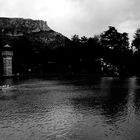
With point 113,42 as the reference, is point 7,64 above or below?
below

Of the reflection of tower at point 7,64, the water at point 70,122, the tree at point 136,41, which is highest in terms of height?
the tree at point 136,41

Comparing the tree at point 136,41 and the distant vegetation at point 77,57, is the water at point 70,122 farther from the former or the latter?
the tree at point 136,41

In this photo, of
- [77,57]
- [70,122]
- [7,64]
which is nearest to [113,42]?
[77,57]

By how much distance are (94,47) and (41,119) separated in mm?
88894

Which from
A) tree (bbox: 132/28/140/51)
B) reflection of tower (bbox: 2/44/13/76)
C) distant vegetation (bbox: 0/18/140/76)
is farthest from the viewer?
tree (bbox: 132/28/140/51)

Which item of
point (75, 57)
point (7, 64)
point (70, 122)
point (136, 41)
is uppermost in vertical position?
point (136, 41)

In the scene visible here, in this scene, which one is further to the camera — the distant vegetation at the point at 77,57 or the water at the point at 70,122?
the distant vegetation at the point at 77,57

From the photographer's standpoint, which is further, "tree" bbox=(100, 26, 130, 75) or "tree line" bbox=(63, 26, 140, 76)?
"tree" bbox=(100, 26, 130, 75)

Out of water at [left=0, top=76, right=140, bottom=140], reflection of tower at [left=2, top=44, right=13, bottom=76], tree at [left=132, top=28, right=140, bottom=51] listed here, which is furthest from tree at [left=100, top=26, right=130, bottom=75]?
water at [left=0, top=76, right=140, bottom=140]

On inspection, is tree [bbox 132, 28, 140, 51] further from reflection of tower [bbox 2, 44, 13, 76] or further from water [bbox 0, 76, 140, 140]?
water [bbox 0, 76, 140, 140]

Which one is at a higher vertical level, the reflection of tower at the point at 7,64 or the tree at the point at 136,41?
the tree at the point at 136,41

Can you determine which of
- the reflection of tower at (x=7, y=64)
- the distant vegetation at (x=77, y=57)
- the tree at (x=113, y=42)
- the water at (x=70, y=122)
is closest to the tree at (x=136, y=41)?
the distant vegetation at (x=77, y=57)

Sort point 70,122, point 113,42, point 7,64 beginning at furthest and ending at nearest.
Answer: point 113,42 < point 7,64 < point 70,122

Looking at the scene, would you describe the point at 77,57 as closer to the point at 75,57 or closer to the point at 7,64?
the point at 75,57
